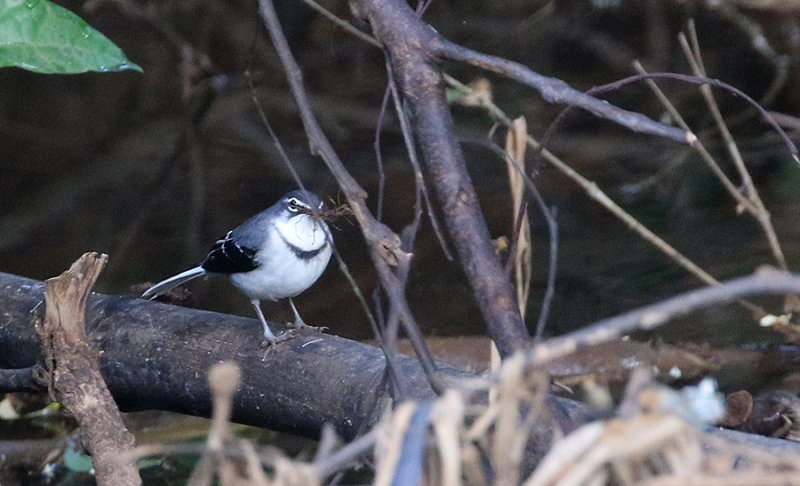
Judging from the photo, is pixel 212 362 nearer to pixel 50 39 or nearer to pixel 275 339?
pixel 275 339

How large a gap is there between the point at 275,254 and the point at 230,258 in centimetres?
25

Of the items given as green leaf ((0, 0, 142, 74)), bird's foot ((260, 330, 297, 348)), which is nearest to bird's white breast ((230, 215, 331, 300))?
bird's foot ((260, 330, 297, 348))

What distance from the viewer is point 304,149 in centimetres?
760

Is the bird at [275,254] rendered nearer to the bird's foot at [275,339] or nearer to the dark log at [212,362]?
the dark log at [212,362]

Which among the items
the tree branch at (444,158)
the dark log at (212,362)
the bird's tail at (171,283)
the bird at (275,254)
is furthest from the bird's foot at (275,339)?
the tree branch at (444,158)

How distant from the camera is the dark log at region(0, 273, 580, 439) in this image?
2725mm

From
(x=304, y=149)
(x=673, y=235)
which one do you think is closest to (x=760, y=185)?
(x=673, y=235)

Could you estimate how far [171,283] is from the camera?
3830 millimetres

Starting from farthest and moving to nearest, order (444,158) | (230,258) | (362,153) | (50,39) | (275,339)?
1. (362,153)
2. (230,258)
3. (275,339)
4. (50,39)
5. (444,158)

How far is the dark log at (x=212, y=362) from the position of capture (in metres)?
2.72

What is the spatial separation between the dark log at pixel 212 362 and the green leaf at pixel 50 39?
90 cm

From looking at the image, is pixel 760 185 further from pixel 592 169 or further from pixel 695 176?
pixel 592 169

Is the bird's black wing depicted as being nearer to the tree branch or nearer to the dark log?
the dark log

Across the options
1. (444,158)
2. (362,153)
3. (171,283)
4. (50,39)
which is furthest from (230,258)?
(362,153)
